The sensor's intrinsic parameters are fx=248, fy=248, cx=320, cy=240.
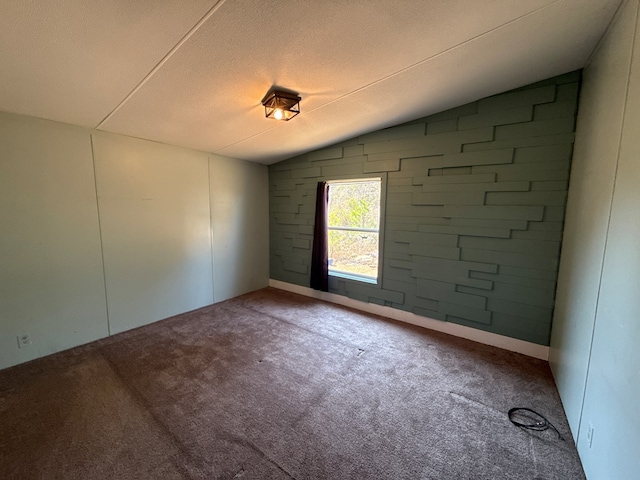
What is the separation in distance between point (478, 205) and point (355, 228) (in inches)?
62.9

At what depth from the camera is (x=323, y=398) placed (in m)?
1.90

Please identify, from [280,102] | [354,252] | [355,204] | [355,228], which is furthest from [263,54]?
[354,252]

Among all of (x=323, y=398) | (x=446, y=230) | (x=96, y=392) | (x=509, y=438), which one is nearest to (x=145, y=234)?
(x=96, y=392)

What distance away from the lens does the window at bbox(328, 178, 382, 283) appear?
3.55m

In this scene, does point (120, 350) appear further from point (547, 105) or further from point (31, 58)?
point (547, 105)

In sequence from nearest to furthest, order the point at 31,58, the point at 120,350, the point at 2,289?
the point at 31,58 → the point at 2,289 → the point at 120,350

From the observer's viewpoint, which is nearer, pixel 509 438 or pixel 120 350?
pixel 509 438

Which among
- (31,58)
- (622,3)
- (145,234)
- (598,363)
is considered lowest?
(598,363)

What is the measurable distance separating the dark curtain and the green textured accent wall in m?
0.49

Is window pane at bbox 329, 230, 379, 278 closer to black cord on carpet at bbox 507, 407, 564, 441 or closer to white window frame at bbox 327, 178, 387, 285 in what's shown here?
white window frame at bbox 327, 178, 387, 285

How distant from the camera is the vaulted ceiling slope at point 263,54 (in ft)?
4.26

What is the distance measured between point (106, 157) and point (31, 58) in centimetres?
130

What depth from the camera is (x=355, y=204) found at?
3.75 m

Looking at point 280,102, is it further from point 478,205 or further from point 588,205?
point 588,205
